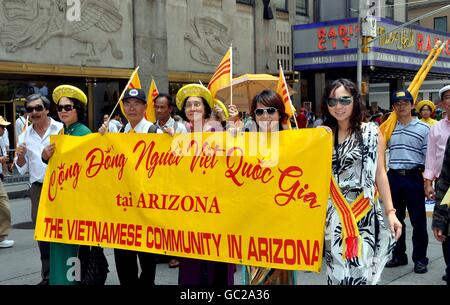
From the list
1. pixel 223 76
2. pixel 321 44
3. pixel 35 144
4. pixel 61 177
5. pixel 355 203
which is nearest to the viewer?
pixel 355 203

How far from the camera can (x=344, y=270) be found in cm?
338

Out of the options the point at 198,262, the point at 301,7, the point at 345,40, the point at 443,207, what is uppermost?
the point at 301,7

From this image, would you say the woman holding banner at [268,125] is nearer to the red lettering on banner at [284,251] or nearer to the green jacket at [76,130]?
the red lettering on banner at [284,251]

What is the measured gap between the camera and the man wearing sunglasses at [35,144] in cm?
526

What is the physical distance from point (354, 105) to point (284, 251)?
103 cm

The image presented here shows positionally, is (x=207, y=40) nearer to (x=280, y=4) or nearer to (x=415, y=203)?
(x=280, y=4)

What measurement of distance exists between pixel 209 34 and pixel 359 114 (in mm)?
19611

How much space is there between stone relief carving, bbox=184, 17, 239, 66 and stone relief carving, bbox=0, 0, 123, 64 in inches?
143

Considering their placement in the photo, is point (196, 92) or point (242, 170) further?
point (196, 92)

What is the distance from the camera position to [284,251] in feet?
11.4

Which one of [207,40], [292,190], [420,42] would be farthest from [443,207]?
[420,42]

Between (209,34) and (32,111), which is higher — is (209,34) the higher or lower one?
the higher one
